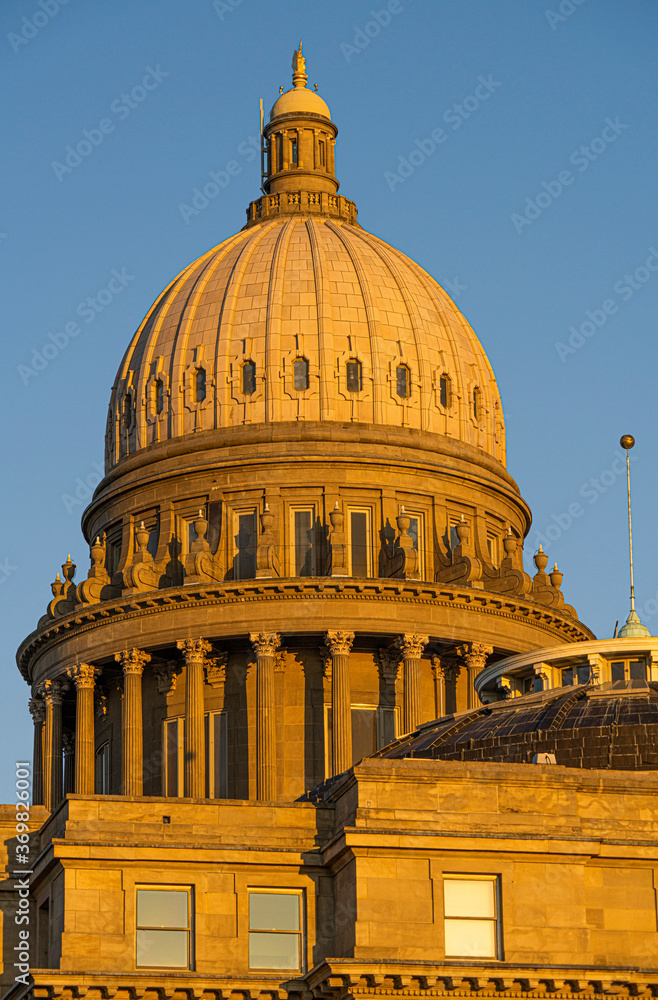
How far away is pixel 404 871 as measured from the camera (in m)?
61.2

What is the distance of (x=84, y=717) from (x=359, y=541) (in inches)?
488

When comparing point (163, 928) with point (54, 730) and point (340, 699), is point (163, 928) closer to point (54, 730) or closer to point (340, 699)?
point (340, 699)

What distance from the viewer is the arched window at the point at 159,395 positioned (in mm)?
104750

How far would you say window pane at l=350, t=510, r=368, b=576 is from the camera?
3875 inches

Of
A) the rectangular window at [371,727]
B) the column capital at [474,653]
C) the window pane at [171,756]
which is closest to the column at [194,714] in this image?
the window pane at [171,756]

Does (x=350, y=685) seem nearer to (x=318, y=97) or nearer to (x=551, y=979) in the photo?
(x=318, y=97)

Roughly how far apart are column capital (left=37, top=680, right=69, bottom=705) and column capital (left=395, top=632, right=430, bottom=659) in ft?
46.9

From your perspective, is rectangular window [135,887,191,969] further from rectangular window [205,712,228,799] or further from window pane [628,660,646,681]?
rectangular window [205,712,228,799]

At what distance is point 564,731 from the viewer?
7069 cm

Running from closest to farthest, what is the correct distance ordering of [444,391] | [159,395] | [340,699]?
[340,699] → [444,391] → [159,395]

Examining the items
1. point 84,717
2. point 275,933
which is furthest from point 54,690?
point 275,933

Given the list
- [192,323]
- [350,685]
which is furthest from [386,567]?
[192,323]

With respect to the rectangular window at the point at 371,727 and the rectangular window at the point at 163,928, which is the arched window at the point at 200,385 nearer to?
the rectangular window at the point at 371,727

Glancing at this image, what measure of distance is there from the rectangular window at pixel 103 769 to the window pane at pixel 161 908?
35390mm
